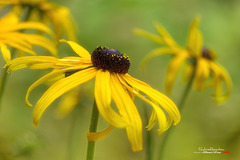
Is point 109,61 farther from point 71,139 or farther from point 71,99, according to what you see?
point 71,99

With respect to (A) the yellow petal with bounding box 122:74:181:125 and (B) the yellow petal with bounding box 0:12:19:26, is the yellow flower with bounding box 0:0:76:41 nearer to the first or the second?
(B) the yellow petal with bounding box 0:12:19:26

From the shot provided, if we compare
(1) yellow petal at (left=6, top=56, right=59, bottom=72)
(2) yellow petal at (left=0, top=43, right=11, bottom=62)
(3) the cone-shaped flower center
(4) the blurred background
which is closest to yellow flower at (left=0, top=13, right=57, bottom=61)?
(2) yellow petal at (left=0, top=43, right=11, bottom=62)

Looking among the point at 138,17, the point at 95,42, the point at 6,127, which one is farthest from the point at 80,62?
the point at 138,17

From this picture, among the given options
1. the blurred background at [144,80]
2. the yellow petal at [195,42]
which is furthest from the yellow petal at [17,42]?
the blurred background at [144,80]

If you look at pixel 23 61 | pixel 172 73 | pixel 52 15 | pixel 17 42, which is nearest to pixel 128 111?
pixel 23 61

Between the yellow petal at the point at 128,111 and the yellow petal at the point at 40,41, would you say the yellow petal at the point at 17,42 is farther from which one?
the yellow petal at the point at 128,111

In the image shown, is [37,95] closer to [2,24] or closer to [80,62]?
[2,24]
